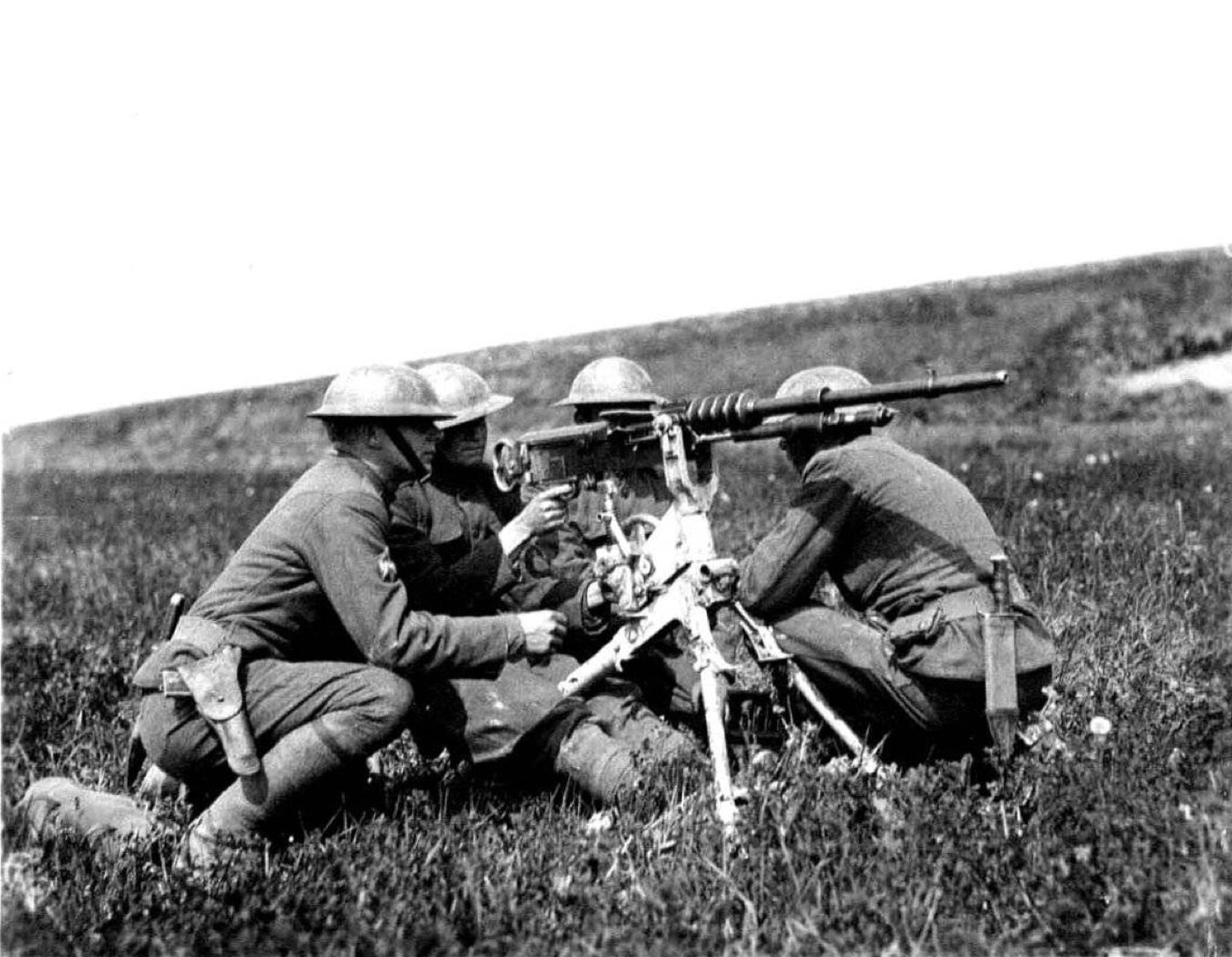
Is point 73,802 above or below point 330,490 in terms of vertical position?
below

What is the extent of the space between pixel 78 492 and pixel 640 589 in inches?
686

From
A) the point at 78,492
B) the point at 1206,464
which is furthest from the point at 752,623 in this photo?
the point at 78,492

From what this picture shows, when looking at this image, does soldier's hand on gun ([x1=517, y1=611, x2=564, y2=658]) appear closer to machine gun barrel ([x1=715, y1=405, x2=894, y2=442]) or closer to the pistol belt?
machine gun barrel ([x1=715, y1=405, x2=894, y2=442])

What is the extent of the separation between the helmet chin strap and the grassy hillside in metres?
16.6

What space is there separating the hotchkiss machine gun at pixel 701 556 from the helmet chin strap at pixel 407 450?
2.72ft

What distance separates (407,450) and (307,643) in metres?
0.91

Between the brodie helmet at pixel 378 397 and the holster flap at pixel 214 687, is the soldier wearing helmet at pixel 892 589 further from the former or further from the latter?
the holster flap at pixel 214 687

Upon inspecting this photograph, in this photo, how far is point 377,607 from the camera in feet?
17.9

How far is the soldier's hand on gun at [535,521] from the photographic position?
6758mm

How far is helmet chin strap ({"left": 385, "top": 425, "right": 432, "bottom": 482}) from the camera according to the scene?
5930 millimetres

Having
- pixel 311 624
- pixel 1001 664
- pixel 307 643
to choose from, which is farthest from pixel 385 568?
pixel 1001 664

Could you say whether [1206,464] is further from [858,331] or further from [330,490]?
[858,331]

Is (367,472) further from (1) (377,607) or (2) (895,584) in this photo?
(2) (895,584)

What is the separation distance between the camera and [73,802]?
5.84m
